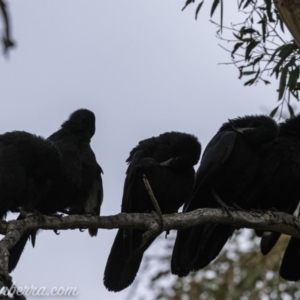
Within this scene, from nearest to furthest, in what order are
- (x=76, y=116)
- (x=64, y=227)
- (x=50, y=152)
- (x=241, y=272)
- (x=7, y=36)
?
(x=7, y=36) < (x=64, y=227) < (x=50, y=152) < (x=76, y=116) < (x=241, y=272)

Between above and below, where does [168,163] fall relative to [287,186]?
above

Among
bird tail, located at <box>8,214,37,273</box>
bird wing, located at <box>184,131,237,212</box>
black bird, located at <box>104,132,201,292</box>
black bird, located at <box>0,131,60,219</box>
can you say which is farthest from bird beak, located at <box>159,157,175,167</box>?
bird tail, located at <box>8,214,37,273</box>

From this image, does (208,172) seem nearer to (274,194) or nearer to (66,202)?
(274,194)

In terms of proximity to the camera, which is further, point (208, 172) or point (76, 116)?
point (76, 116)

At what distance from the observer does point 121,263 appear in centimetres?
607

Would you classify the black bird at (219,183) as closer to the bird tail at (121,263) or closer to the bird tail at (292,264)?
the bird tail at (121,263)

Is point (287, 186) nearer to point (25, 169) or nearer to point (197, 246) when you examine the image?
point (197, 246)

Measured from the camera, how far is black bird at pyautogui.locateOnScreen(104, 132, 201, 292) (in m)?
6.05

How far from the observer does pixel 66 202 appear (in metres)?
6.06

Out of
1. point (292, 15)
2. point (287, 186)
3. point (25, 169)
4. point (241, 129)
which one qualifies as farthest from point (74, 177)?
point (292, 15)

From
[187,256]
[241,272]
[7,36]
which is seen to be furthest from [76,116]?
[241,272]

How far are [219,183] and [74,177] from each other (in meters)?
1.24

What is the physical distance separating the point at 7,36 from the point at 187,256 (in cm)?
399

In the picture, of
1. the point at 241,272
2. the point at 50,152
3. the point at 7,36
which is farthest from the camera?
the point at 241,272
